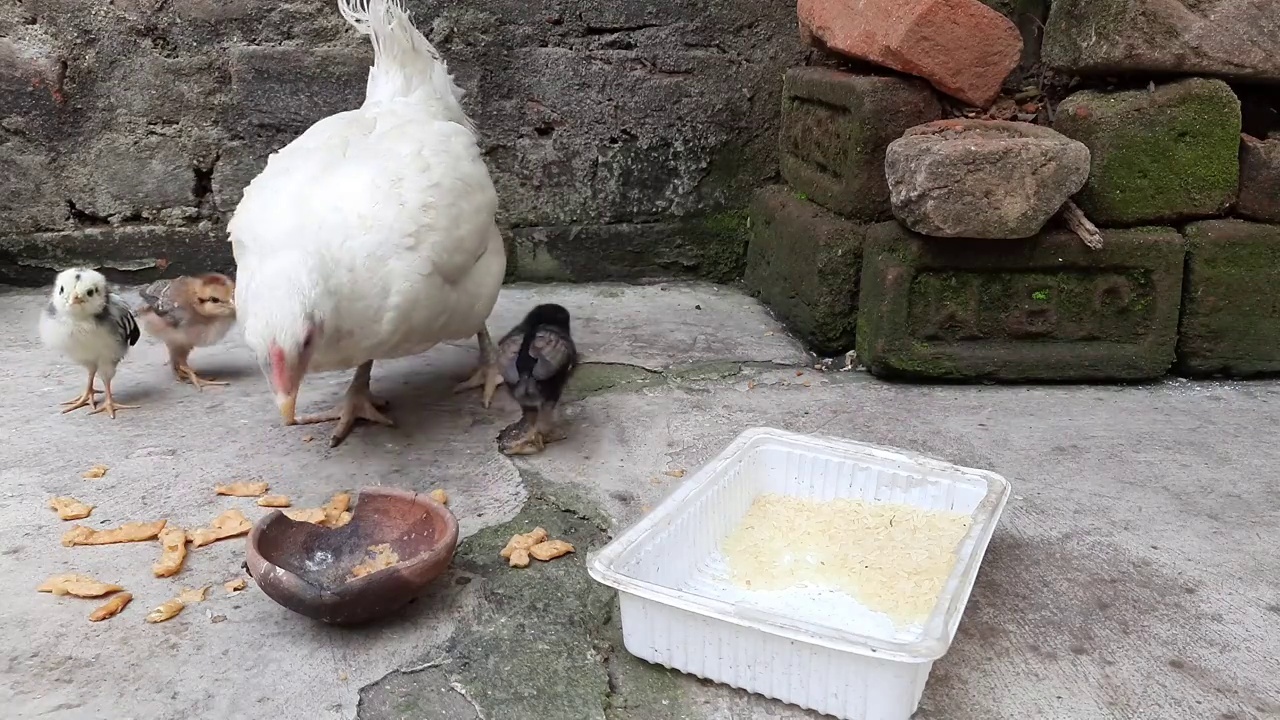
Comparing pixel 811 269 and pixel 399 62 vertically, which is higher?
pixel 399 62

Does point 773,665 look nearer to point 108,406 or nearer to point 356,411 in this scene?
point 356,411

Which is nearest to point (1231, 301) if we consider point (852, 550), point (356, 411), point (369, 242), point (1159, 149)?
point (1159, 149)

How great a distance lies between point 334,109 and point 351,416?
1.80m

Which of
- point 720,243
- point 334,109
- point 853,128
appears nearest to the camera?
point 853,128

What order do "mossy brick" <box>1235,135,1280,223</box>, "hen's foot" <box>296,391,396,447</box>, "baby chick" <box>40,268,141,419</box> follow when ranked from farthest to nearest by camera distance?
1. "mossy brick" <box>1235,135,1280,223</box>
2. "baby chick" <box>40,268,141,419</box>
3. "hen's foot" <box>296,391,396,447</box>

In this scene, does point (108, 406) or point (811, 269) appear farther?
point (811, 269)

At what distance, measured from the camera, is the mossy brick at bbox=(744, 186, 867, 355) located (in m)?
3.28

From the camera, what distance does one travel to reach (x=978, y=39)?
3020 mm

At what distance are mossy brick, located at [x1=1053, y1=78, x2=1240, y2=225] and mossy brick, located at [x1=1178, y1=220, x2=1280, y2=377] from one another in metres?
0.12

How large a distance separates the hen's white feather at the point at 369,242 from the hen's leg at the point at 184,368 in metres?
0.82

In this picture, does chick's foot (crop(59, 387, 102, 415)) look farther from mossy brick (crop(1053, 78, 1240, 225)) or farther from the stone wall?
mossy brick (crop(1053, 78, 1240, 225))

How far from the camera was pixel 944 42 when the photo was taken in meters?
3.00

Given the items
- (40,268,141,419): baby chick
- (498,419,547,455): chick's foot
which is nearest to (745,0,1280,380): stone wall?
(498,419,547,455): chick's foot

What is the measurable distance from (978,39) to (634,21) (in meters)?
1.57
